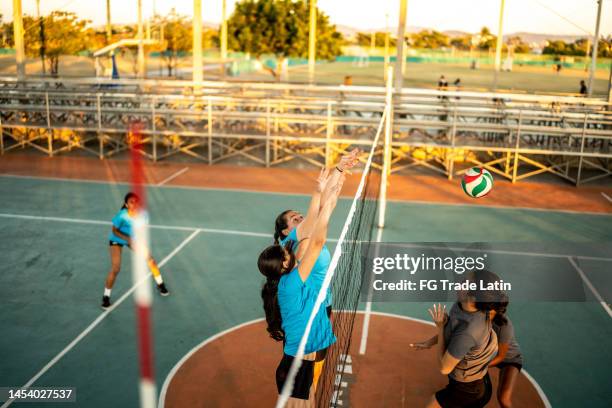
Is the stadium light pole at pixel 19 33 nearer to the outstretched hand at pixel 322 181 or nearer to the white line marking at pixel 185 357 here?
the white line marking at pixel 185 357

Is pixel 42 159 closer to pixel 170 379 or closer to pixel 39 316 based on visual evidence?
pixel 39 316

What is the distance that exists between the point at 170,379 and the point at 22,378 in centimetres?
166

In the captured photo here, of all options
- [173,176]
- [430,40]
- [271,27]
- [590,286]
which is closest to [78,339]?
[590,286]

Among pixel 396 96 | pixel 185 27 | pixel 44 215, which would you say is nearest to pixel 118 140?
pixel 44 215

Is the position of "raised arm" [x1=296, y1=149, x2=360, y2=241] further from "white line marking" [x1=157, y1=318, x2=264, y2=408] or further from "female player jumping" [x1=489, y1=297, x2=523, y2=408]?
"white line marking" [x1=157, y1=318, x2=264, y2=408]

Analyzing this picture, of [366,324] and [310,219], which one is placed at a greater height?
[310,219]

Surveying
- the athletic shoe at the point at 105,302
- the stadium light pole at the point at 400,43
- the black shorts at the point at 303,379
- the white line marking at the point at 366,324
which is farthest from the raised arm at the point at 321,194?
the stadium light pole at the point at 400,43

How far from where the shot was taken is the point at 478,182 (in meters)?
9.50

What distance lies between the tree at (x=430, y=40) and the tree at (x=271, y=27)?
331 feet

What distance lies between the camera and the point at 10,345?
7363 mm

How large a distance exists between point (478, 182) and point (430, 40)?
130m

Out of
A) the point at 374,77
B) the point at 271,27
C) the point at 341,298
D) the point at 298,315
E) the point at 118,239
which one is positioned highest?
the point at 271,27

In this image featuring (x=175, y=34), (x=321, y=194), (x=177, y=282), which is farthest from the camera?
(x=175, y=34)

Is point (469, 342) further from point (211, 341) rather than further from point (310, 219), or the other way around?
point (211, 341)
